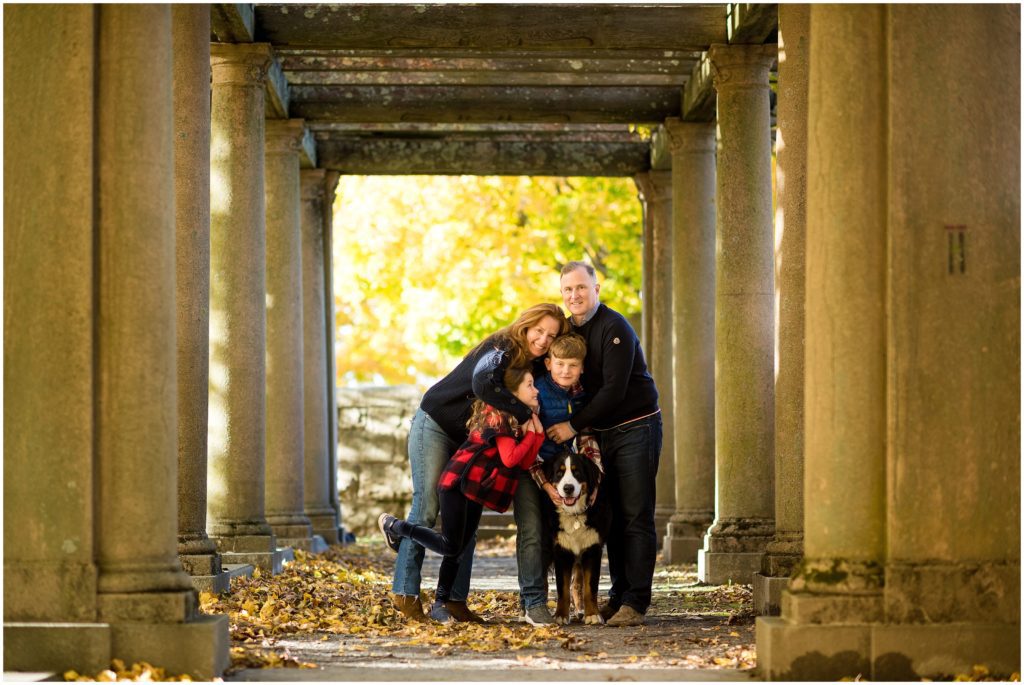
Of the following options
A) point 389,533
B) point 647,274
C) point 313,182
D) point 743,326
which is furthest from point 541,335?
point 647,274

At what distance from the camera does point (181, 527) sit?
10.9 metres

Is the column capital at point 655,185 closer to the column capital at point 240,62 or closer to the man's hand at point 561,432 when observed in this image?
the column capital at point 240,62

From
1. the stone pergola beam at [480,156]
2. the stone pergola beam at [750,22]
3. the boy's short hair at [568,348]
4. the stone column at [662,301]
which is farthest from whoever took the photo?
the stone pergola beam at [480,156]

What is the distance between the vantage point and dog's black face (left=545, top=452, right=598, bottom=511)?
9.27 metres

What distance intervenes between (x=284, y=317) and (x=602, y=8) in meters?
5.71

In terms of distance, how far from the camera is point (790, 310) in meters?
10.6

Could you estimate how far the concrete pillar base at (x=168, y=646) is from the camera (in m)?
6.95

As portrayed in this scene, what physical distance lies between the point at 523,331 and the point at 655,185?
1137 centimetres

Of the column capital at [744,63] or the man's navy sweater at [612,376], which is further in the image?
the column capital at [744,63]

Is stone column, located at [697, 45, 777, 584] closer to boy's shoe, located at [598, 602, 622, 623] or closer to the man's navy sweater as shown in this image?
boy's shoe, located at [598, 602, 622, 623]

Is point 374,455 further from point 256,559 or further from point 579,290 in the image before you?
point 579,290

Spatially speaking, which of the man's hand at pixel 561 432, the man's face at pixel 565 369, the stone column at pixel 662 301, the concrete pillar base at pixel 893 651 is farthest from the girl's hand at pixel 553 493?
the stone column at pixel 662 301

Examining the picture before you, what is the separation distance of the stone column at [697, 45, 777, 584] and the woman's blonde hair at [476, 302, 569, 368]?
15.1ft

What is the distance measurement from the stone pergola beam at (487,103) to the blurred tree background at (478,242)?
24.6 feet
